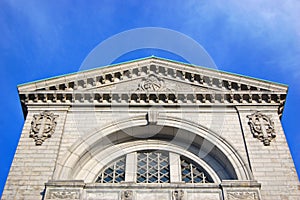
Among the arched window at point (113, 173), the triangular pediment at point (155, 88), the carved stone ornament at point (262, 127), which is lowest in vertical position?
the arched window at point (113, 173)

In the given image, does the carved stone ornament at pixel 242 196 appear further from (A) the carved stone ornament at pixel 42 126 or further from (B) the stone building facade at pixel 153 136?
(A) the carved stone ornament at pixel 42 126

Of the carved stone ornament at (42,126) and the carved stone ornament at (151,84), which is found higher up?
the carved stone ornament at (151,84)

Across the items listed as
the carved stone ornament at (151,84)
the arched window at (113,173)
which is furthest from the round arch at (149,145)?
the carved stone ornament at (151,84)

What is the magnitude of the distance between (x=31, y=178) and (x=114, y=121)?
450 centimetres

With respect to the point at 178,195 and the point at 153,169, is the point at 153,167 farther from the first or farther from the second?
the point at 178,195

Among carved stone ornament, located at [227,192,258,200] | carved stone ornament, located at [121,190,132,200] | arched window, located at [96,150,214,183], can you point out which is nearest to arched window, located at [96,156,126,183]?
arched window, located at [96,150,214,183]

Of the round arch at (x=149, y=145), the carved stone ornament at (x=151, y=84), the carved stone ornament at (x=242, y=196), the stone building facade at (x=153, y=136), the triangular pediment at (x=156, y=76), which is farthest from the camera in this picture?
the carved stone ornament at (x=151, y=84)

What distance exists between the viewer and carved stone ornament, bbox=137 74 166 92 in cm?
1870


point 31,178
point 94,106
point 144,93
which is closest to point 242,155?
point 144,93

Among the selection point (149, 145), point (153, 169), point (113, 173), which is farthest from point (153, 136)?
point (113, 173)

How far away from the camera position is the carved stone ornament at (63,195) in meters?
13.5

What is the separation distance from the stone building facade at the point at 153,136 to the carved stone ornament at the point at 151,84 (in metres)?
0.07

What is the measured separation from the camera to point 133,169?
1648 cm

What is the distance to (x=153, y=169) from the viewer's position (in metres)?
16.7
